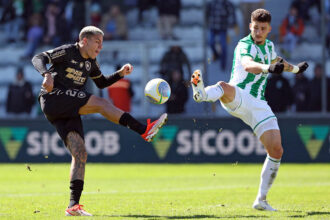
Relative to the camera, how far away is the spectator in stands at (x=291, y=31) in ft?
58.2

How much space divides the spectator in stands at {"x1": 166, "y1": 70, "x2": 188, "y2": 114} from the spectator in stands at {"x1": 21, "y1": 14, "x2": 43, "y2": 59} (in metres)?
4.81

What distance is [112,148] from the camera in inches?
699

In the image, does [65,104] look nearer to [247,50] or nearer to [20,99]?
[247,50]

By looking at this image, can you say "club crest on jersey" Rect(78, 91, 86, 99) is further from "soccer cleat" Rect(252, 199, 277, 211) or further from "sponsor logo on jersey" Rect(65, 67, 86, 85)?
"soccer cleat" Rect(252, 199, 277, 211)

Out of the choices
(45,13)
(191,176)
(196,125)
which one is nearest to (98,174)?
(191,176)

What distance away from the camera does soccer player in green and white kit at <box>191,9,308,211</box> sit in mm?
8211

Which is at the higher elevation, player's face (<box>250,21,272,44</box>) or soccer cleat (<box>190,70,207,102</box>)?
player's face (<box>250,21,272,44</box>)

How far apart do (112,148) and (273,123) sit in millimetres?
9738

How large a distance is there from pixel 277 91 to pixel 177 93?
7.58 ft

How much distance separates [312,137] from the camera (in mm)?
17438

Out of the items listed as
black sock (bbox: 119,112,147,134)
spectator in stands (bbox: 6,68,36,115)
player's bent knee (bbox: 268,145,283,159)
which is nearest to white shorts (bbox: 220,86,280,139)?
player's bent knee (bbox: 268,145,283,159)

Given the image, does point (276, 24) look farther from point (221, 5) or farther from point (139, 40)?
point (139, 40)

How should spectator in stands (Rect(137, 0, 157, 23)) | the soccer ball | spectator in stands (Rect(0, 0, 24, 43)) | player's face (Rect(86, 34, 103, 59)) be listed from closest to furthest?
player's face (Rect(86, 34, 103, 59)) < the soccer ball < spectator in stands (Rect(137, 0, 157, 23)) < spectator in stands (Rect(0, 0, 24, 43))

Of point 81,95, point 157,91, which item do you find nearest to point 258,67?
point 157,91
